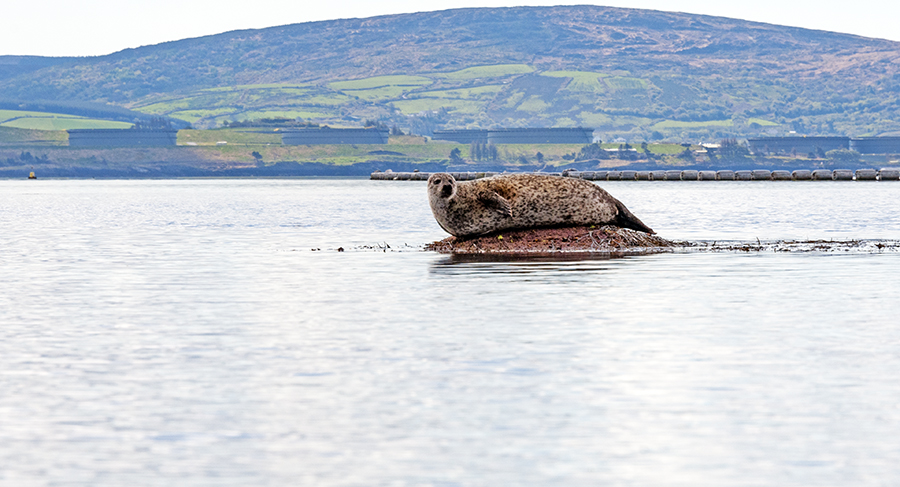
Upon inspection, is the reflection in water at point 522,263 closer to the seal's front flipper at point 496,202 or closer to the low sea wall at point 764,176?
the seal's front flipper at point 496,202

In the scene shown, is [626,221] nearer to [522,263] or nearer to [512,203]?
[512,203]

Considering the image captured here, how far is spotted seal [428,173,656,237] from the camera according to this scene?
112 feet

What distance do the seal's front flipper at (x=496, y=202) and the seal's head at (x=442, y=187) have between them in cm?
86

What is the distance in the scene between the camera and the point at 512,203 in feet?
112

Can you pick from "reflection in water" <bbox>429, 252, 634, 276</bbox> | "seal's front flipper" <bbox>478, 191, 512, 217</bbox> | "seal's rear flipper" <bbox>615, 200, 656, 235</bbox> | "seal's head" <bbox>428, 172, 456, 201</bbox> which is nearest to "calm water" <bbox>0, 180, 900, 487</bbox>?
→ "reflection in water" <bbox>429, 252, 634, 276</bbox>

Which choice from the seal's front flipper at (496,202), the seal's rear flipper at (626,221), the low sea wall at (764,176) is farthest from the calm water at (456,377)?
the low sea wall at (764,176)

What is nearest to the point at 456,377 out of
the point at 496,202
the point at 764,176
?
the point at 496,202

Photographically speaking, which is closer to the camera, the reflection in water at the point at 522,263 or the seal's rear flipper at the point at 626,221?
the reflection in water at the point at 522,263

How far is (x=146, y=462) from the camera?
10547 millimetres

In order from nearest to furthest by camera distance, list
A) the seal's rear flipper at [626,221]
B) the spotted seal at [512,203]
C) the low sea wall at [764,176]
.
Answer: the spotted seal at [512,203] → the seal's rear flipper at [626,221] → the low sea wall at [764,176]

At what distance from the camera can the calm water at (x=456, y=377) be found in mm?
10453

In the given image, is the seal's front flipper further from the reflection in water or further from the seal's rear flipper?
the seal's rear flipper

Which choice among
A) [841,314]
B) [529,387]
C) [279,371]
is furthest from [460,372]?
[841,314]

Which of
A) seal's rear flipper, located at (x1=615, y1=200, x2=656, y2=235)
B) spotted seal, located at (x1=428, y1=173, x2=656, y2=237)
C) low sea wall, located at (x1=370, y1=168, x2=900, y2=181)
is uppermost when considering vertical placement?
spotted seal, located at (x1=428, y1=173, x2=656, y2=237)
